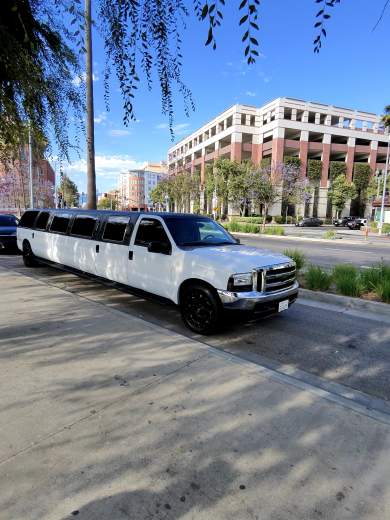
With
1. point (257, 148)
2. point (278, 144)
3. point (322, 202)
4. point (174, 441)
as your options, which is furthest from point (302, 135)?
point (174, 441)

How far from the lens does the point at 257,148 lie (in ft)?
222

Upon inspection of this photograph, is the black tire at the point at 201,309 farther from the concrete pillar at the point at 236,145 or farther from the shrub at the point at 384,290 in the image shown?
the concrete pillar at the point at 236,145

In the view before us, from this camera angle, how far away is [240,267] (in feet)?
15.4

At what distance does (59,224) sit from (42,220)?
1.20 meters

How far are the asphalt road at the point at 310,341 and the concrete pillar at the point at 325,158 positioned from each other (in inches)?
2660

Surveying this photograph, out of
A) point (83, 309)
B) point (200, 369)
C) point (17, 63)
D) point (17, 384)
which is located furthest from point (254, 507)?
point (17, 63)

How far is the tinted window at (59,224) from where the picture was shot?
833 cm

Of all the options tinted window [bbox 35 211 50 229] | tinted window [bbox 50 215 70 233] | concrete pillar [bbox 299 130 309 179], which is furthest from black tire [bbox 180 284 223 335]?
concrete pillar [bbox 299 130 309 179]

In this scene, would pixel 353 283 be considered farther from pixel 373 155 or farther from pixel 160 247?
pixel 373 155

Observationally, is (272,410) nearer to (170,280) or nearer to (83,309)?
(170,280)

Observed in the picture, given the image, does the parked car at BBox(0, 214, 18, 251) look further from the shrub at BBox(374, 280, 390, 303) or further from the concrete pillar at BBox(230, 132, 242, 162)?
the concrete pillar at BBox(230, 132, 242, 162)

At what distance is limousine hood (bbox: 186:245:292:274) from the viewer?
186 inches

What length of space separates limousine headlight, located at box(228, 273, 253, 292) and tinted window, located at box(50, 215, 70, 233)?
208 inches

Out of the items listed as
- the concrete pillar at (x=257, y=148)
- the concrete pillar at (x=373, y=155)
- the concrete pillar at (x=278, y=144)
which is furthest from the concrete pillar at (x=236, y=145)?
the concrete pillar at (x=373, y=155)
